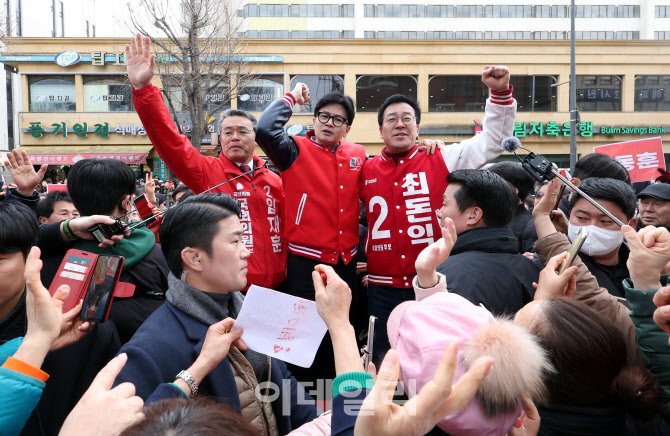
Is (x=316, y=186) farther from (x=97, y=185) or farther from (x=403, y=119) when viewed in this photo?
(x=97, y=185)

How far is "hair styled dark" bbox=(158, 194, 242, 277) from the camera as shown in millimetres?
1899

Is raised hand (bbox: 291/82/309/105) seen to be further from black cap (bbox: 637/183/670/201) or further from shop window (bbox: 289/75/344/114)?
shop window (bbox: 289/75/344/114)

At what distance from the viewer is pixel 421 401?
0.97 metres

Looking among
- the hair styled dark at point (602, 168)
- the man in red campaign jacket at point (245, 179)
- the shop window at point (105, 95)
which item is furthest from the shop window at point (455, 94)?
the man in red campaign jacket at point (245, 179)

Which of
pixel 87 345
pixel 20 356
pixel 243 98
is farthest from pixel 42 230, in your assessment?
pixel 243 98

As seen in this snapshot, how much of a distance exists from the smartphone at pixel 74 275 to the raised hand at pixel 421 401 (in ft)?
4.01

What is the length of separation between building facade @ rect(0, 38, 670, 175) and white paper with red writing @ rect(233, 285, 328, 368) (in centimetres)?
2089

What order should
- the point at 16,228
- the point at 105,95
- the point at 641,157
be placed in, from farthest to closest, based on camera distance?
the point at 105,95 < the point at 641,157 < the point at 16,228

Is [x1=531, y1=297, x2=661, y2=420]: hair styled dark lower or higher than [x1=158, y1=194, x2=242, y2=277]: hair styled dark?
lower

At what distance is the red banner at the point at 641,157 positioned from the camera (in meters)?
5.42

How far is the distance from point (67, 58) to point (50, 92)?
2021 millimetres

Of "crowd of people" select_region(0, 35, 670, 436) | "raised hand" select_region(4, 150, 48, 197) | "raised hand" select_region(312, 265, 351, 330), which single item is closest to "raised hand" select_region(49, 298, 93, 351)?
"crowd of people" select_region(0, 35, 670, 436)

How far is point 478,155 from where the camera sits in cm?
317

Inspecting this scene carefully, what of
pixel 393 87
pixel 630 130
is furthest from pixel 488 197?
pixel 630 130
